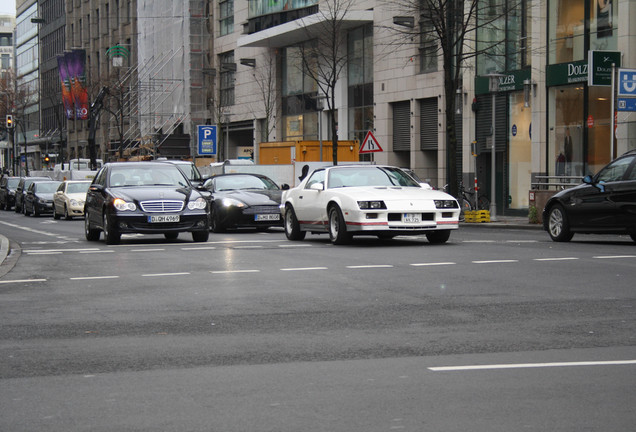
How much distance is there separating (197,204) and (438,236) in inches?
186

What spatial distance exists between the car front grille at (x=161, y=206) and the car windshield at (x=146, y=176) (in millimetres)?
1112

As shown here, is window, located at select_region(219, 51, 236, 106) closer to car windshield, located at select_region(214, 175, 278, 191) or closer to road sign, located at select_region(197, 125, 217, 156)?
road sign, located at select_region(197, 125, 217, 156)

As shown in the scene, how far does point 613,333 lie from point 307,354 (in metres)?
2.55

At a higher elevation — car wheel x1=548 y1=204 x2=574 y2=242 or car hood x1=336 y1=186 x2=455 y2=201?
car hood x1=336 y1=186 x2=455 y2=201

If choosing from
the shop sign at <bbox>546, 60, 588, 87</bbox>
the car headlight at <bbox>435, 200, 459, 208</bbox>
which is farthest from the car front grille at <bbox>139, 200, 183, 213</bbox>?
the shop sign at <bbox>546, 60, 588, 87</bbox>

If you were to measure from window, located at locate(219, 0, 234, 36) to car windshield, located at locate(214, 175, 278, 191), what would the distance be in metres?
36.3

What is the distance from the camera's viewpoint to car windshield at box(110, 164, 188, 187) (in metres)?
20.8

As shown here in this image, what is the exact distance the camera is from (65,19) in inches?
4198

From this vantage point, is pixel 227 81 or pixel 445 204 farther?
pixel 227 81

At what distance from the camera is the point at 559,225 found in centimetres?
1916

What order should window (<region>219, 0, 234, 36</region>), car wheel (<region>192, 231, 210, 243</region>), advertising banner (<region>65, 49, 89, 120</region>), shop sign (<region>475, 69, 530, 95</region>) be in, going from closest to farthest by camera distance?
car wheel (<region>192, 231, 210, 243</region>) < shop sign (<region>475, 69, 530, 95</region>) < window (<region>219, 0, 234, 36</region>) < advertising banner (<region>65, 49, 89, 120</region>)

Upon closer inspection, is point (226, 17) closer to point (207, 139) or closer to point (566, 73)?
point (207, 139)

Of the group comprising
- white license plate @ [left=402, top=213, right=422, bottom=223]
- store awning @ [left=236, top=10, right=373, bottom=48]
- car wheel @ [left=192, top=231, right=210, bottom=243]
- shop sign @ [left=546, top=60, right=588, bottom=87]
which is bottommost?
car wheel @ [left=192, top=231, right=210, bottom=243]

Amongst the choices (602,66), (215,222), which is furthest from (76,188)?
(602,66)
